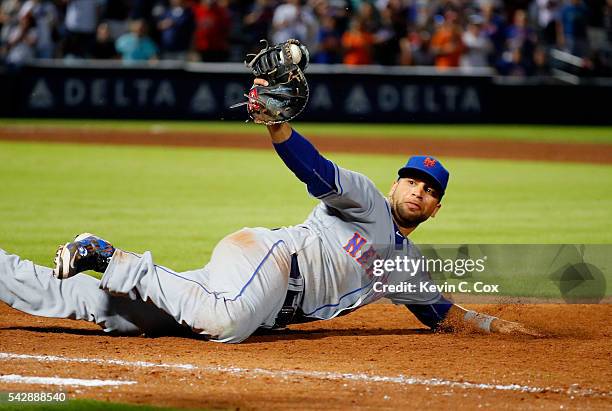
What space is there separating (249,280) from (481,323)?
143 cm

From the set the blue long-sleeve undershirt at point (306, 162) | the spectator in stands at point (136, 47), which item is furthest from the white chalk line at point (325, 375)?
the spectator in stands at point (136, 47)

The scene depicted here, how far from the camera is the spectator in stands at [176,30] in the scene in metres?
22.8

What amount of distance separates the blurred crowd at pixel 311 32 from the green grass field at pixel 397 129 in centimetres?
131

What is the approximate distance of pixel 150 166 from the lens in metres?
15.5

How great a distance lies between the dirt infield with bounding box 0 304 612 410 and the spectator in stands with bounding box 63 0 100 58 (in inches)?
668

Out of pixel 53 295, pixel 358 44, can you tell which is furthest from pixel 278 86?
pixel 358 44

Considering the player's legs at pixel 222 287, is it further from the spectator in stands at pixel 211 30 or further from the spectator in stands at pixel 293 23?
the spectator in stands at pixel 211 30

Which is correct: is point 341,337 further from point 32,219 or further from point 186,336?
point 32,219

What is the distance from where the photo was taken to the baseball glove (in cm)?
522

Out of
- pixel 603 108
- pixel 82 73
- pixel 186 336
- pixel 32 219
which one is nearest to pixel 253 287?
pixel 186 336

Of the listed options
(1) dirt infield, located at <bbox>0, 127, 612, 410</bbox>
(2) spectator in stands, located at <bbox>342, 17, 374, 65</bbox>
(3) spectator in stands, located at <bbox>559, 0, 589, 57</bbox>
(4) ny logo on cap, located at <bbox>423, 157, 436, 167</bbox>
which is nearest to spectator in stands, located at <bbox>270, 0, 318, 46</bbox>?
(2) spectator in stands, located at <bbox>342, 17, 374, 65</bbox>

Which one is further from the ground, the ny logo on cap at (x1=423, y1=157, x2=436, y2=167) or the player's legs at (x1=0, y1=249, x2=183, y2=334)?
the ny logo on cap at (x1=423, y1=157, x2=436, y2=167)

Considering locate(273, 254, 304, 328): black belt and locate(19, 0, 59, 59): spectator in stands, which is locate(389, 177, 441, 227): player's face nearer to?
locate(273, 254, 304, 328): black belt

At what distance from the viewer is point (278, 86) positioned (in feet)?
17.4
